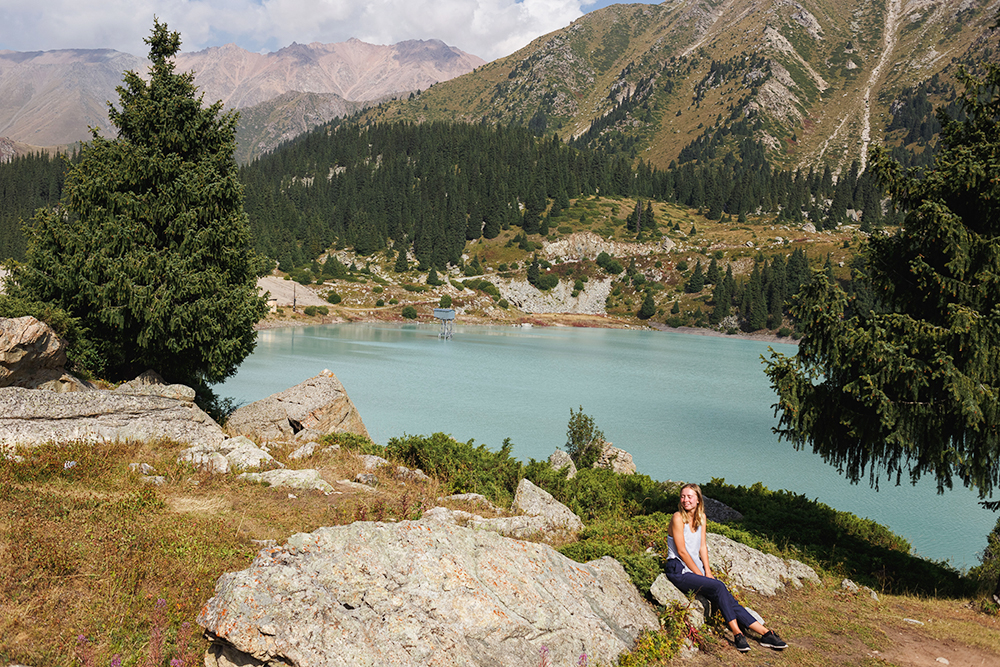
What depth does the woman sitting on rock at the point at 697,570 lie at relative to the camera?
7344 millimetres

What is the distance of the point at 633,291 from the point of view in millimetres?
139000

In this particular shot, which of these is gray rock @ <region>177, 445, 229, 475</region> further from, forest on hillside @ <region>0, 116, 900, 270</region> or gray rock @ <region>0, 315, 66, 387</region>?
forest on hillside @ <region>0, 116, 900, 270</region>

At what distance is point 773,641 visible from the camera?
23.8 feet

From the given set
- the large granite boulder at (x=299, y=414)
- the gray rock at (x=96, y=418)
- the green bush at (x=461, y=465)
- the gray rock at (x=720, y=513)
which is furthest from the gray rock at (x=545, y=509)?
the large granite boulder at (x=299, y=414)

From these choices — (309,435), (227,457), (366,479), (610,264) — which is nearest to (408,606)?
(366,479)

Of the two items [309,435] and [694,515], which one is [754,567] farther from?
[309,435]

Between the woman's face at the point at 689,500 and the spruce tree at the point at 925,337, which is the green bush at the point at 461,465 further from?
the spruce tree at the point at 925,337

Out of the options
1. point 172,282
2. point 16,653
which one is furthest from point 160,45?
point 16,653

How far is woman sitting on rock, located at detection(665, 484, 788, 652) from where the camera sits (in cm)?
734

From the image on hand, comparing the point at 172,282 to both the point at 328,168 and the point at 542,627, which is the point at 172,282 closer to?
the point at 542,627

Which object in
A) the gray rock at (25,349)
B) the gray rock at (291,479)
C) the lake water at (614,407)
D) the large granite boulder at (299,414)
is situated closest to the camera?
the gray rock at (291,479)

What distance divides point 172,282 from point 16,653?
14.8m

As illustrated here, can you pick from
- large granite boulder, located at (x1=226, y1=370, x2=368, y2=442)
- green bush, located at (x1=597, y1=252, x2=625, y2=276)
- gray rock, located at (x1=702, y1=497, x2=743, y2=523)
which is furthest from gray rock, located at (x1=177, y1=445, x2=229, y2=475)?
green bush, located at (x1=597, y1=252, x2=625, y2=276)

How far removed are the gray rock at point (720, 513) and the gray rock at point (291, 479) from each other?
9.85 m
